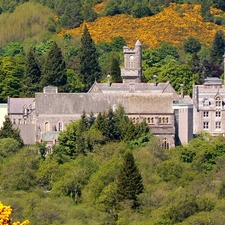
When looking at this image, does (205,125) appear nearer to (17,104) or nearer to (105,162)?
(17,104)

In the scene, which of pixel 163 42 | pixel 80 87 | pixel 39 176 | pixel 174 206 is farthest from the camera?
pixel 163 42

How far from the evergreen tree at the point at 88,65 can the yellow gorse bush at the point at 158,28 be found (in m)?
22.0

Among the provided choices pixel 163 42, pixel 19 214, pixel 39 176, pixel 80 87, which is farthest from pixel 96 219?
pixel 163 42

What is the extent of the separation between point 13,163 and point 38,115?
25.7 feet

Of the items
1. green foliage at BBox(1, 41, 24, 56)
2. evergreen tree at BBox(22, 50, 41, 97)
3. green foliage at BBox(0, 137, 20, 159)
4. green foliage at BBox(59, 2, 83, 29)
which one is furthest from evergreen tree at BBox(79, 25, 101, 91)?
green foliage at BBox(59, 2, 83, 29)

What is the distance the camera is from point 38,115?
81.7m

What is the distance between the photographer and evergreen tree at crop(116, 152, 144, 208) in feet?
225

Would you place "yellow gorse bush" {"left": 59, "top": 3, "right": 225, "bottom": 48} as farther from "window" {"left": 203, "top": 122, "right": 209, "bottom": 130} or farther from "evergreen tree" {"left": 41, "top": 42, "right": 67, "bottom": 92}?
"window" {"left": 203, "top": 122, "right": 209, "bottom": 130}

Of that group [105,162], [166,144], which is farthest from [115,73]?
[105,162]

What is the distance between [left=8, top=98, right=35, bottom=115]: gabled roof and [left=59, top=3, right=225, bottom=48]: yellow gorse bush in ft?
123

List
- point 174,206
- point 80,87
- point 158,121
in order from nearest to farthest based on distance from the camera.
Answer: point 174,206, point 158,121, point 80,87

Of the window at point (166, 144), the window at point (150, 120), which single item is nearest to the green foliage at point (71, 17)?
the window at point (150, 120)

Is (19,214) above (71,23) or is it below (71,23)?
below

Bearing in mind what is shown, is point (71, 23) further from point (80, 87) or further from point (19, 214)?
point (19, 214)
